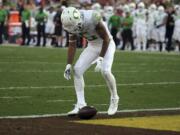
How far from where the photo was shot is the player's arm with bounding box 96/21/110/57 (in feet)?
39.0

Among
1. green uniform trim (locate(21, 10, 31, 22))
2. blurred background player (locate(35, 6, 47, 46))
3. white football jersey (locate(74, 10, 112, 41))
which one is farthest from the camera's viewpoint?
green uniform trim (locate(21, 10, 31, 22))

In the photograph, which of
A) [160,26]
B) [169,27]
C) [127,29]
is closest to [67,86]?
[169,27]

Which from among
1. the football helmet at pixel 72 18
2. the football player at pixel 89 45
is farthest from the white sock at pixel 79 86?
the football helmet at pixel 72 18

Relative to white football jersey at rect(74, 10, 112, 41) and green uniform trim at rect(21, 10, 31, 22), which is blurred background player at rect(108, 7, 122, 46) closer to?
green uniform trim at rect(21, 10, 31, 22)

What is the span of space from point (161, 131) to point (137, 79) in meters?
8.92

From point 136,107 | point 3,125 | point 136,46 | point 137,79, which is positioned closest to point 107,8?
point 136,46

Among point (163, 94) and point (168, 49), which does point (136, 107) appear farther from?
point (168, 49)

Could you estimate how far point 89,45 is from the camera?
12.2 m

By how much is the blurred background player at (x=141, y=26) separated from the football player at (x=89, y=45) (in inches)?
917

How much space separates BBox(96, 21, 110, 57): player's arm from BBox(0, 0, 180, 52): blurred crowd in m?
22.2

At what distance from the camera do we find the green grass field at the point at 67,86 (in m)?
13.8

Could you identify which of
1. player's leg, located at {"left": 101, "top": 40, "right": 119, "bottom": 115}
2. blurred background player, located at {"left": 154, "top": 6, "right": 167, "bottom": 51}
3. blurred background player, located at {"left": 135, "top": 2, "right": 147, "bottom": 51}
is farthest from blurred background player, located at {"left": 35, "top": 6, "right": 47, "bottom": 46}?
player's leg, located at {"left": 101, "top": 40, "right": 119, "bottom": 115}

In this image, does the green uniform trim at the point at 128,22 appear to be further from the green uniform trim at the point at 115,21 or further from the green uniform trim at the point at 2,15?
the green uniform trim at the point at 2,15

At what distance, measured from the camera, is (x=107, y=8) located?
37.5m
